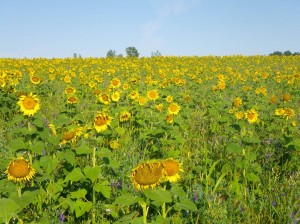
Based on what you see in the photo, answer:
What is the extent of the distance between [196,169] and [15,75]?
6.95 meters

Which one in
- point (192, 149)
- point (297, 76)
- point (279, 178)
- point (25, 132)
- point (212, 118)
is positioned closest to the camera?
point (25, 132)

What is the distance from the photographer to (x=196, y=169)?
11.4 ft

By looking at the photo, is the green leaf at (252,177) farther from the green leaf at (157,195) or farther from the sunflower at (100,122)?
the green leaf at (157,195)

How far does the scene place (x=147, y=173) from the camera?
1.85m

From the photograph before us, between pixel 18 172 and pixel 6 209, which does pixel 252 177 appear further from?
pixel 6 209

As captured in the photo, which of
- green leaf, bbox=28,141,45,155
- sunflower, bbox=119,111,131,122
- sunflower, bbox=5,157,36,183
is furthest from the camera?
sunflower, bbox=119,111,131,122

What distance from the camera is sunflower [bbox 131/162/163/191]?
6.06ft

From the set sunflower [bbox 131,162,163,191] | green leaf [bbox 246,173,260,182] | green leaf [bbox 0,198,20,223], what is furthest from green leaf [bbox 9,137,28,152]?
green leaf [bbox 246,173,260,182]

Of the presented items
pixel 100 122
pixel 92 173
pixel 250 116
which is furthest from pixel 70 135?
pixel 250 116

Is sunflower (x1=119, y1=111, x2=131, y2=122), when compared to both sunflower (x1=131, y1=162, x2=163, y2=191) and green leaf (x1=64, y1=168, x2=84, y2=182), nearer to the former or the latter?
green leaf (x1=64, y1=168, x2=84, y2=182)

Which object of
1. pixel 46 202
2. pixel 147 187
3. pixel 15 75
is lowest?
pixel 46 202

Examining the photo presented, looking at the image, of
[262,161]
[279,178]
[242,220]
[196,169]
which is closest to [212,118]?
[262,161]

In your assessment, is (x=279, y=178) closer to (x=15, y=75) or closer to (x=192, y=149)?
(x=192, y=149)

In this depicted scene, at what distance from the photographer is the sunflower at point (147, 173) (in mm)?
1846
